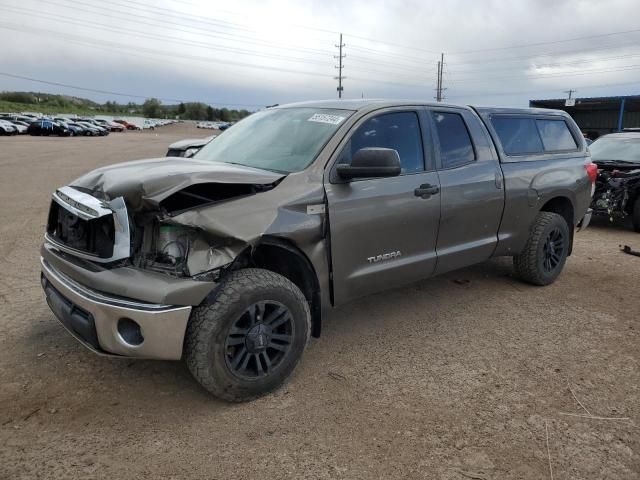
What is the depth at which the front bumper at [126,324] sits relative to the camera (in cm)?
280

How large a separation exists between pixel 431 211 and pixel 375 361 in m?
1.25

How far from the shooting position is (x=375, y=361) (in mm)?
3812

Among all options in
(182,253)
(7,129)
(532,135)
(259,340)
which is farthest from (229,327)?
(7,129)

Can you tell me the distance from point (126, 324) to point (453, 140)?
10.0ft

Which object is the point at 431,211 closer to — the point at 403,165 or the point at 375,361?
the point at 403,165

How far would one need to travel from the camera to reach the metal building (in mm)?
32312

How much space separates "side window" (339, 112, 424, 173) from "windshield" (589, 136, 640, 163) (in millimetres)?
6820

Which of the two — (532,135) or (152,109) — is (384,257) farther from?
(152,109)

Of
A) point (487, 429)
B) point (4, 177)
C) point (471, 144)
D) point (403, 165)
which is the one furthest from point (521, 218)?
point (4, 177)

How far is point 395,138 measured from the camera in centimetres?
404

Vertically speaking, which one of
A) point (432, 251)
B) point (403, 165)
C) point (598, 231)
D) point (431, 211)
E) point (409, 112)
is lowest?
point (598, 231)

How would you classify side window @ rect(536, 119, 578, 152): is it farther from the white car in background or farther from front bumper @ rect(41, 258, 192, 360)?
the white car in background

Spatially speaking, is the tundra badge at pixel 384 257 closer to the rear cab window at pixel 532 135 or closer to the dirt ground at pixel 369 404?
the dirt ground at pixel 369 404

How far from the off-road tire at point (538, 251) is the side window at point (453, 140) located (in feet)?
4.09
